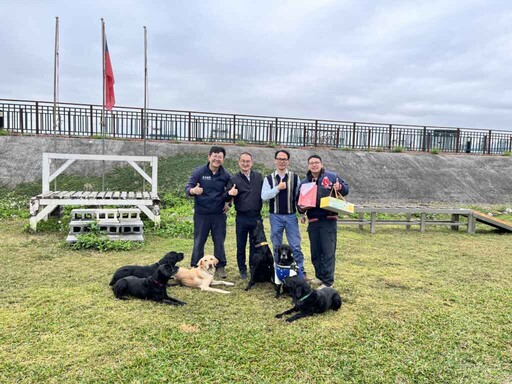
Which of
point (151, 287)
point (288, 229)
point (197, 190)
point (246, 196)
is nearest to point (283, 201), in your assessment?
point (288, 229)

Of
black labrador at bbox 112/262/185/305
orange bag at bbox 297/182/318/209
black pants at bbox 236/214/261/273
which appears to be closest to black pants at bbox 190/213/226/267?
black pants at bbox 236/214/261/273

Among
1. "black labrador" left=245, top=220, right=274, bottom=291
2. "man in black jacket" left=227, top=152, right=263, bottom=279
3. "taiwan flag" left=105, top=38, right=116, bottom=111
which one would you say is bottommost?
"black labrador" left=245, top=220, right=274, bottom=291

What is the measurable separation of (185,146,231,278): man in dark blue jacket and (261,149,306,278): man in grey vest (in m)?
0.63

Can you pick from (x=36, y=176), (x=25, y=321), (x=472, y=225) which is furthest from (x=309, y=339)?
(x=36, y=176)

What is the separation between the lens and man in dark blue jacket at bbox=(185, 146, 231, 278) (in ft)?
15.3

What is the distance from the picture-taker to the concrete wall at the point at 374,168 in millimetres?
12672

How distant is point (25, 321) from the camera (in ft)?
10.2

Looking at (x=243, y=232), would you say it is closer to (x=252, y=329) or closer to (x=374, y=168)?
(x=252, y=329)

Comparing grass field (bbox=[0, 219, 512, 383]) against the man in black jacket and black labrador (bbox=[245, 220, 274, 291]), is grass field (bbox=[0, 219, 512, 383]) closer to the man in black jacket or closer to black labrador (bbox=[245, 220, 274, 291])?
black labrador (bbox=[245, 220, 274, 291])

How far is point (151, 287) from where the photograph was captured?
Answer: 365 cm

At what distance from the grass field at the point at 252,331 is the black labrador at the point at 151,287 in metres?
0.10

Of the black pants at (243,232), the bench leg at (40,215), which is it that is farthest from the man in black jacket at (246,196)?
the bench leg at (40,215)

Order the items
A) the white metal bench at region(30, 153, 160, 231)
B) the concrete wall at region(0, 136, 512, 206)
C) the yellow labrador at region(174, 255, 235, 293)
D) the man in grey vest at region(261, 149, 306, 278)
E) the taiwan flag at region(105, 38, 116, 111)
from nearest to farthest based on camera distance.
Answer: the yellow labrador at region(174, 255, 235, 293) → the man in grey vest at region(261, 149, 306, 278) → the white metal bench at region(30, 153, 160, 231) → the taiwan flag at region(105, 38, 116, 111) → the concrete wall at region(0, 136, 512, 206)

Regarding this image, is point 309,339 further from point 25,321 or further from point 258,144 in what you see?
point 258,144
